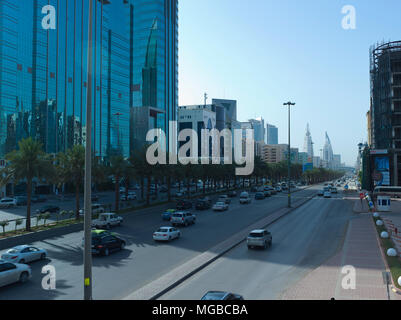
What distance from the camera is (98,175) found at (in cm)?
3938

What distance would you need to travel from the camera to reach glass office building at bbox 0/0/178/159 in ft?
247

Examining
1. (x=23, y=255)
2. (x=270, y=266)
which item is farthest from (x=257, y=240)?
(x=23, y=255)

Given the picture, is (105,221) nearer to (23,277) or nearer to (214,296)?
(23,277)

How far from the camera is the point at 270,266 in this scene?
20453mm

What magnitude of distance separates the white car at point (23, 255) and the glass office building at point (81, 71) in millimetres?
39736

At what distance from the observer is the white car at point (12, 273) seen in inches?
651

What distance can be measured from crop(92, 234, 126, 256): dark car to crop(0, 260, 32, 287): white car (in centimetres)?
572

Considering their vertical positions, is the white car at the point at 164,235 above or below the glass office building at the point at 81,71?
below

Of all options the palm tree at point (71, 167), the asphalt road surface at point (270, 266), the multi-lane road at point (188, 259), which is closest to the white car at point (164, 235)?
the multi-lane road at point (188, 259)

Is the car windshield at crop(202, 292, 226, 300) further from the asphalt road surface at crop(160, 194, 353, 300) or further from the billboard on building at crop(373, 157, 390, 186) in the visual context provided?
the billboard on building at crop(373, 157, 390, 186)

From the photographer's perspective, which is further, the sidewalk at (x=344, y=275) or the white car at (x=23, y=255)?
the white car at (x=23, y=255)

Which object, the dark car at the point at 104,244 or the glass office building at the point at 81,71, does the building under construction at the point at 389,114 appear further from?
the dark car at the point at 104,244

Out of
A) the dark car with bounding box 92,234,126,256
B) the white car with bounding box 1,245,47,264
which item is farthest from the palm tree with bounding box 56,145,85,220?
the white car with bounding box 1,245,47,264
